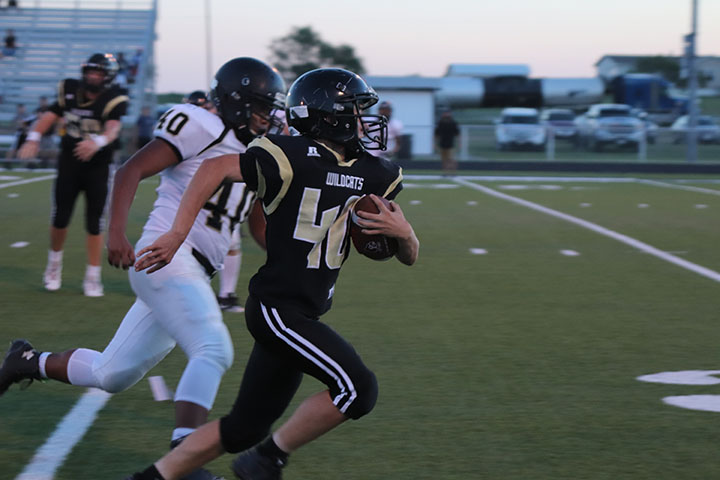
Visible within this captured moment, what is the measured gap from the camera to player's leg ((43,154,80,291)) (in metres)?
7.50

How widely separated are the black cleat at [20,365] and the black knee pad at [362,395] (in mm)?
1624

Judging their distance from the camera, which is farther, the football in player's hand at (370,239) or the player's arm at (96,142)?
the player's arm at (96,142)

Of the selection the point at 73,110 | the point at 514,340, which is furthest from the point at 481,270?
the point at 73,110

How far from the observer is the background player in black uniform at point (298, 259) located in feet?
10.3

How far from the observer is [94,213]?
7559 millimetres

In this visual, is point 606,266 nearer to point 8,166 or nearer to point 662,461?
point 662,461

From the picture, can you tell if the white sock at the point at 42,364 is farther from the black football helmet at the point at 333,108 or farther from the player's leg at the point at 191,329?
the black football helmet at the point at 333,108

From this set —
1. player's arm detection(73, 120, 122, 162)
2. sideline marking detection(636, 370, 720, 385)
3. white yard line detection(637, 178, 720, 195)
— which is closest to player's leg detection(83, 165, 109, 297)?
player's arm detection(73, 120, 122, 162)

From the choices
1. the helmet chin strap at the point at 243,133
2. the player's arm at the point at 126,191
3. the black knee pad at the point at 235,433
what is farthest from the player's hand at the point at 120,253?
the black knee pad at the point at 235,433

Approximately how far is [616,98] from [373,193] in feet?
151

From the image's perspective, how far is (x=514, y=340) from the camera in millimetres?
6121

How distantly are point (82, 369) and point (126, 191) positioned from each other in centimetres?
74

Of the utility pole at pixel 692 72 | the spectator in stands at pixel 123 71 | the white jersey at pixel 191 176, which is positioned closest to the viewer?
the white jersey at pixel 191 176

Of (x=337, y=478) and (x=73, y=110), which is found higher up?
(x=73, y=110)
